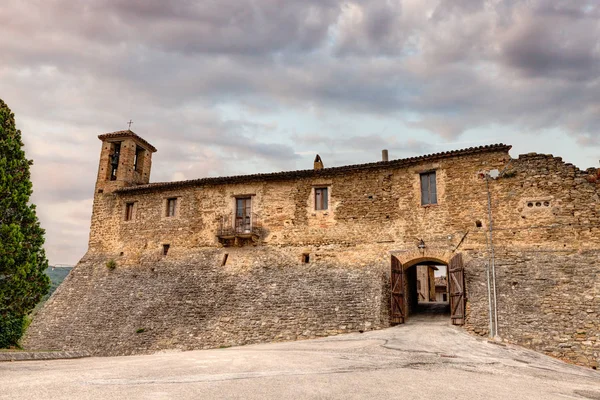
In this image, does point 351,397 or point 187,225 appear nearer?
point 351,397

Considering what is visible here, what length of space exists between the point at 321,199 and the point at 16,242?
13.1 m

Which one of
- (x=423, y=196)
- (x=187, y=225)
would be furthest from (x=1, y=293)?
(x=423, y=196)

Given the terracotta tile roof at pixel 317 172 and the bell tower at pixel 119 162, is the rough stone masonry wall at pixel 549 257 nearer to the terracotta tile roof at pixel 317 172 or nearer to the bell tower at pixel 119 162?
the terracotta tile roof at pixel 317 172

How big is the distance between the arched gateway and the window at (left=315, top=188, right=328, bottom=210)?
14.9 feet

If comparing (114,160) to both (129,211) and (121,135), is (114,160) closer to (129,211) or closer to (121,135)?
(121,135)

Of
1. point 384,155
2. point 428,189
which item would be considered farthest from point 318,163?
point 428,189

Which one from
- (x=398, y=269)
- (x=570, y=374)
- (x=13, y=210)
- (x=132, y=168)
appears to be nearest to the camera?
(x=570, y=374)

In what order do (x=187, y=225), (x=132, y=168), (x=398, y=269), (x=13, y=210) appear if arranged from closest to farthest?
(x=13, y=210) → (x=398, y=269) → (x=187, y=225) → (x=132, y=168)

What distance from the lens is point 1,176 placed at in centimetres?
1554

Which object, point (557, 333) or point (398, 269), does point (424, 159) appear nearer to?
point (398, 269)

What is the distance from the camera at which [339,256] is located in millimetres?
20672

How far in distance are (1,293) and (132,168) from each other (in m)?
13.6

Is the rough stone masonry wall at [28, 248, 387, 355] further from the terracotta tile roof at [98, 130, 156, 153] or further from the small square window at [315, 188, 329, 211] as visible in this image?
the terracotta tile roof at [98, 130, 156, 153]

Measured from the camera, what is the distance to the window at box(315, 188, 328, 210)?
21906 mm
